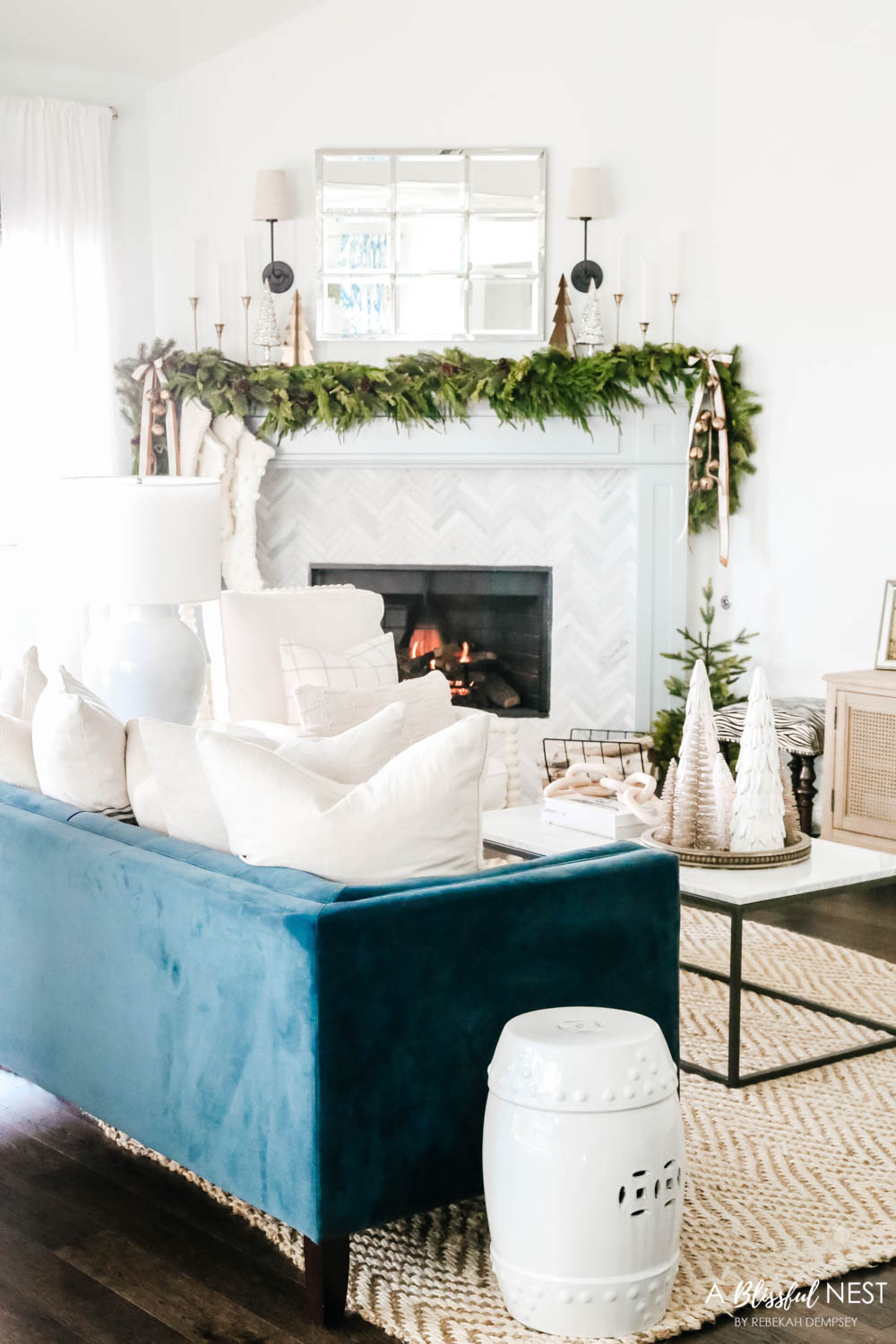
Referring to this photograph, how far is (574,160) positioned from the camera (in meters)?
5.44

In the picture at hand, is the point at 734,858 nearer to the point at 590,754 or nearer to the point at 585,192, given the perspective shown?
the point at 590,754

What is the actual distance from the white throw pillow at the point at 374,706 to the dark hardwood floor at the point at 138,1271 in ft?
4.26

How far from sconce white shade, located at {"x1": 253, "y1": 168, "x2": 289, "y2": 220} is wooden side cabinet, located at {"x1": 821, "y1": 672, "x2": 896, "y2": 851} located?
2.89 meters

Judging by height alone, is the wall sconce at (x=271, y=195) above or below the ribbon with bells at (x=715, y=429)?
above

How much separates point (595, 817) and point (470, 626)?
2641 mm

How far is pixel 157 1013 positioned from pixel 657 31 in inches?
178

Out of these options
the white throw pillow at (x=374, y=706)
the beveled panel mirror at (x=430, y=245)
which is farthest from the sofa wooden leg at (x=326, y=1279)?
the beveled panel mirror at (x=430, y=245)

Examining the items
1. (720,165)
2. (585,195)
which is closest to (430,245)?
(585,195)

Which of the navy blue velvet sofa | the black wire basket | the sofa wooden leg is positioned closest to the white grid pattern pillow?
the black wire basket

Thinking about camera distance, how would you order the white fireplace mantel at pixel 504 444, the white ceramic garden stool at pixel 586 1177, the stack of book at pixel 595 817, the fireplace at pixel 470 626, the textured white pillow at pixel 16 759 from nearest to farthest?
the white ceramic garden stool at pixel 586 1177 < the textured white pillow at pixel 16 759 < the stack of book at pixel 595 817 < the white fireplace mantel at pixel 504 444 < the fireplace at pixel 470 626

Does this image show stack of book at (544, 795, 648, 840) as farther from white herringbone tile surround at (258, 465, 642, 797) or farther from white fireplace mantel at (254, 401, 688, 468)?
white fireplace mantel at (254, 401, 688, 468)

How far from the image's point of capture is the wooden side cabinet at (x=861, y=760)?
451 centimetres

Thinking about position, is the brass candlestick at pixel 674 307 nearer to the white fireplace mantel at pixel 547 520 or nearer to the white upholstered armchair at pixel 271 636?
the white fireplace mantel at pixel 547 520

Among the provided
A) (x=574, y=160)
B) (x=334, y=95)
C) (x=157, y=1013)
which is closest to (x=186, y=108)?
(x=334, y=95)
